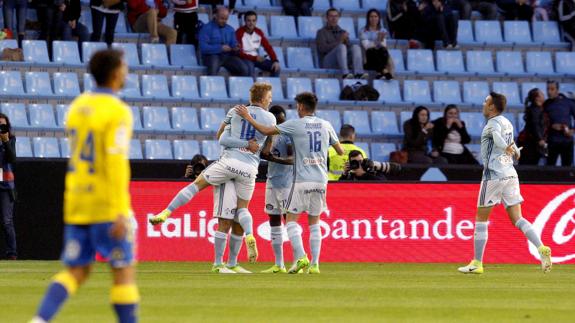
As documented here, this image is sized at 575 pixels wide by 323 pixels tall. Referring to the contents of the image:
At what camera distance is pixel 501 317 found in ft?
31.3

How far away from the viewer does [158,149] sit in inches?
838

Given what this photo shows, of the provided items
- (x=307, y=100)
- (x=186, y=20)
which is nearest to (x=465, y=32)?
(x=186, y=20)

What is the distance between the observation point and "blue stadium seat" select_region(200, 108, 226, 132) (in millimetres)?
22125

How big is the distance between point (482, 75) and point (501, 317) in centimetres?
1603

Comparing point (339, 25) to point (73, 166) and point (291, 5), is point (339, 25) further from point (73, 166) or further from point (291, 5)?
point (73, 166)

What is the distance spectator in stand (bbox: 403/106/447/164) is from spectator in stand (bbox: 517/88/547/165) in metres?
1.76

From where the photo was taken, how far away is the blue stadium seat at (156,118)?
71.7ft

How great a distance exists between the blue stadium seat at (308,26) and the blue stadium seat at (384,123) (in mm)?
2485

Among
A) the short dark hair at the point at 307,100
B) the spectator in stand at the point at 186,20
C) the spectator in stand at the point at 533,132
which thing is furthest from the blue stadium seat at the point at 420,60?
the short dark hair at the point at 307,100

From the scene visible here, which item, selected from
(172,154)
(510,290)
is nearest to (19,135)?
(172,154)

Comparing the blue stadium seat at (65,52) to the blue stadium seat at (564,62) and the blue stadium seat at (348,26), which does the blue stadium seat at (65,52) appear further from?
the blue stadium seat at (564,62)

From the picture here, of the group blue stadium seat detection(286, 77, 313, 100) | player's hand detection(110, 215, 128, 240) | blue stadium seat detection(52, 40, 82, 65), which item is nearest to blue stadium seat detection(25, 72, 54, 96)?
blue stadium seat detection(52, 40, 82, 65)

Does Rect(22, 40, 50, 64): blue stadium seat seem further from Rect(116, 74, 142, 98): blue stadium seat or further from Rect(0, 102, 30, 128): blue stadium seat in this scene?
Rect(116, 74, 142, 98): blue stadium seat

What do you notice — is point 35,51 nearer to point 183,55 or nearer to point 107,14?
point 107,14
